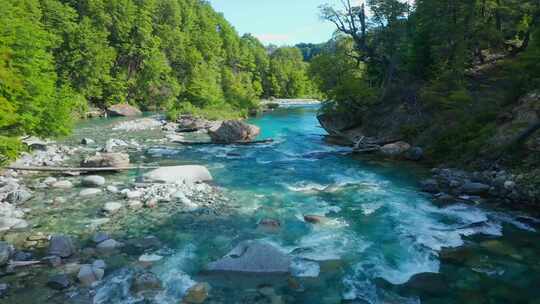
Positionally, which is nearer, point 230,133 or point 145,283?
point 145,283

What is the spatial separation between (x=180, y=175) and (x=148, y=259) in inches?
264

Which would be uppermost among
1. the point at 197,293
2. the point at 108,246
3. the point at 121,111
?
the point at 121,111

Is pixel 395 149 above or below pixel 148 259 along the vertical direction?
above

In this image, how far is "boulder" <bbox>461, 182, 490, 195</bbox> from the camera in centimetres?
1332

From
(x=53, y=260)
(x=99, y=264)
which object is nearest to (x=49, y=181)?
(x=53, y=260)

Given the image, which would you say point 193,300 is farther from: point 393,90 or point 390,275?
point 393,90

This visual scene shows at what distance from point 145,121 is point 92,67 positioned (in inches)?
642

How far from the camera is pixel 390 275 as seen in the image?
8195 mm

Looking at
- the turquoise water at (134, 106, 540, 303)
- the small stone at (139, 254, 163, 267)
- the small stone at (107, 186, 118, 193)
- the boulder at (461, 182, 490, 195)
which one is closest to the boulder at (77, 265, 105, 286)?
the small stone at (139, 254, 163, 267)

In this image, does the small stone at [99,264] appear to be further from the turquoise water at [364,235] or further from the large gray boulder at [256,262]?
the large gray boulder at [256,262]

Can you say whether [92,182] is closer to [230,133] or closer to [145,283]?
[145,283]

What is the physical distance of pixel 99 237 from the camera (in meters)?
9.58

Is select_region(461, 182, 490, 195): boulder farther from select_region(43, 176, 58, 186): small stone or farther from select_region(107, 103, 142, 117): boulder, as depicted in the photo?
select_region(107, 103, 142, 117): boulder

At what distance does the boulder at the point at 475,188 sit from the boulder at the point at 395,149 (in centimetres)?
665
